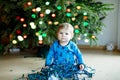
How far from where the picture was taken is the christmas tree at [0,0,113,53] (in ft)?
8.46

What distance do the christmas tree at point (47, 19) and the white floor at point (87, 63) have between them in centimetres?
20

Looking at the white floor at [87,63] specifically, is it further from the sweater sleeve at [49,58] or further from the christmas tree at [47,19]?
the sweater sleeve at [49,58]

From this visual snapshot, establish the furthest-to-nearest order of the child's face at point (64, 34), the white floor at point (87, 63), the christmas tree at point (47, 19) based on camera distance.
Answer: the christmas tree at point (47, 19) → the white floor at point (87, 63) → the child's face at point (64, 34)

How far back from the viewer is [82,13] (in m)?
2.69

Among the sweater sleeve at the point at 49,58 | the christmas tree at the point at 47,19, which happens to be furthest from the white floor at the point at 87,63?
the sweater sleeve at the point at 49,58

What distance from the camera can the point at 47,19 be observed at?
2615 mm

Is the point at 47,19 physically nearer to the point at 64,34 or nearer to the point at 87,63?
the point at 64,34

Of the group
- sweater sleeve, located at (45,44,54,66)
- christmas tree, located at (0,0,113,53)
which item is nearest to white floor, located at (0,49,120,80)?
christmas tree, located at (0,0,113,53)

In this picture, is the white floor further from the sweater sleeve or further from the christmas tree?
the sweater sleeve

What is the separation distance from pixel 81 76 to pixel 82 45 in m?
1.36

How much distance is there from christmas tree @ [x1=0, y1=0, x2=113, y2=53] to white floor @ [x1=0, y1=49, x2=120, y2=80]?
195 mm

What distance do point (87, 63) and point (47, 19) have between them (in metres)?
0.62

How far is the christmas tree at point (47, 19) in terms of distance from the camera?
258 centimetres

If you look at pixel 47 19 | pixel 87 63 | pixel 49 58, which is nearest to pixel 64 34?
pixel 49 58
